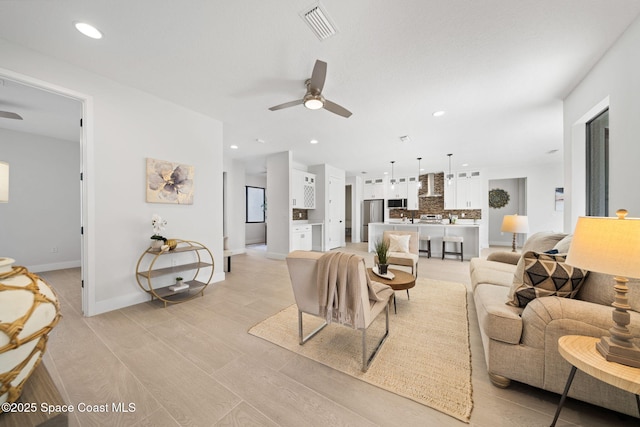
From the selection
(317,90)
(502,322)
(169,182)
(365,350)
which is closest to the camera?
(502,322)

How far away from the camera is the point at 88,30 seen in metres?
1.98

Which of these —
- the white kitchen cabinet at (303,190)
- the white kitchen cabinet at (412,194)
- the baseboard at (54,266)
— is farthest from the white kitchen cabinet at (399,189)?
the baseboard at (54,266)

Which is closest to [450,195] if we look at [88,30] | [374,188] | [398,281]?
[374,188]

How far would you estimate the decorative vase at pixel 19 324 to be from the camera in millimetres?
521

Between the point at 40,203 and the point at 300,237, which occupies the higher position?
the point at 40,203

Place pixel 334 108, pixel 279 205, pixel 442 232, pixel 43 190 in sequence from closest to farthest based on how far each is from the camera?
pixel 334 108 < pixel 43 190 < pixel 279 205 < pixel 442 232

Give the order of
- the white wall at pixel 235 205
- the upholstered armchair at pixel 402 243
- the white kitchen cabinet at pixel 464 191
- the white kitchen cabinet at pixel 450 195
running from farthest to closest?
the white kitchen cabinet at pixel 450 195 < the white kitchen cabinet at pixel 464 191 < the white wall at pixel 235 205 < the upholstered armchair at pixel 402 243

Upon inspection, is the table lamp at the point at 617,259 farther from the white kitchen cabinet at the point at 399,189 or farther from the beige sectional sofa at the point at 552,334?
the white kitchen cabinet at the point at 399,189

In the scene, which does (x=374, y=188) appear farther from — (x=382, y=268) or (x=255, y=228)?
(x=382, y=268)

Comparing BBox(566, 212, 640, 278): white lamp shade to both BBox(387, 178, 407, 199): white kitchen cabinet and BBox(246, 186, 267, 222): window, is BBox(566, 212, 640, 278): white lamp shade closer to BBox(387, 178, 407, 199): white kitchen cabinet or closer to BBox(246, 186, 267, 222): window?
BBox(387, 178, 407, 199): white kitchen cabinet

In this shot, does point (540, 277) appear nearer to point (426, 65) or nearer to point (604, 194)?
point (604, 194)

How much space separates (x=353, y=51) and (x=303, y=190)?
4.61 metres

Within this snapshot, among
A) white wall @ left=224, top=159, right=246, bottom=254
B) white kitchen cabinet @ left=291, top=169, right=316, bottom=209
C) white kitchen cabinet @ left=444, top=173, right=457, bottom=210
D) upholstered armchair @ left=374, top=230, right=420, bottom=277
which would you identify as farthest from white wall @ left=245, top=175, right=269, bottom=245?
white kitchen cabinet @ left=444, top=173, right=457, bottom=210

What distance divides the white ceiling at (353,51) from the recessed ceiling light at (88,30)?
4 centimetres
